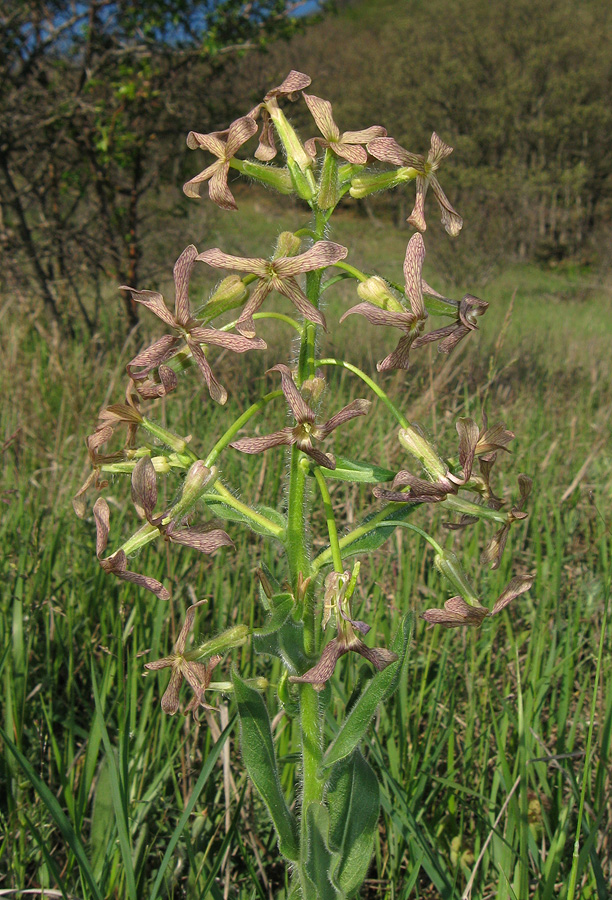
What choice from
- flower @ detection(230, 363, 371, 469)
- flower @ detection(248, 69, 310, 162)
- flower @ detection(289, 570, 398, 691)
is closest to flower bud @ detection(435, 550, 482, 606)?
flower @ detection(289, 570, 398, 691)

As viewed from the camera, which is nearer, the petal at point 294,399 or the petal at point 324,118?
the petal at point 294,399

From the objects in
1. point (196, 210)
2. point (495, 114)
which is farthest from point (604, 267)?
point (495, 114)

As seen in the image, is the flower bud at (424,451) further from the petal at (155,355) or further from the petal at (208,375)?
the petal at (155,355)

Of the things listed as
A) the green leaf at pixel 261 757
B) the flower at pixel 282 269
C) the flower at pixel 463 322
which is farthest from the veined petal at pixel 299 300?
the green leaf at pixel 261 757

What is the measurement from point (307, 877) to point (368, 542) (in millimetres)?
581

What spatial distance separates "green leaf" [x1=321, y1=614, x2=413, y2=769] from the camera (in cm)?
112

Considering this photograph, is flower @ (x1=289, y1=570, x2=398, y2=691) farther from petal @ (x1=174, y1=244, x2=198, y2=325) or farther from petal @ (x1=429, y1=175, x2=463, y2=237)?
petal @ (x1=429, y1=175, x2=463, y2=237)

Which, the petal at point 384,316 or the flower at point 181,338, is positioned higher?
the petal at point 384,316

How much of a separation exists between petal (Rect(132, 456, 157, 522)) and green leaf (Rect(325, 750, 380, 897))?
583mm

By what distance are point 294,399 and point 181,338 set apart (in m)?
0.27

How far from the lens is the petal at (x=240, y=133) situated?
46.9 inches

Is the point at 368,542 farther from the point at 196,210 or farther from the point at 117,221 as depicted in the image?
the point at 196,210

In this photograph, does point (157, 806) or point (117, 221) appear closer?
point (157, 806)

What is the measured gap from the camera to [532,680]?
5.53 feet
